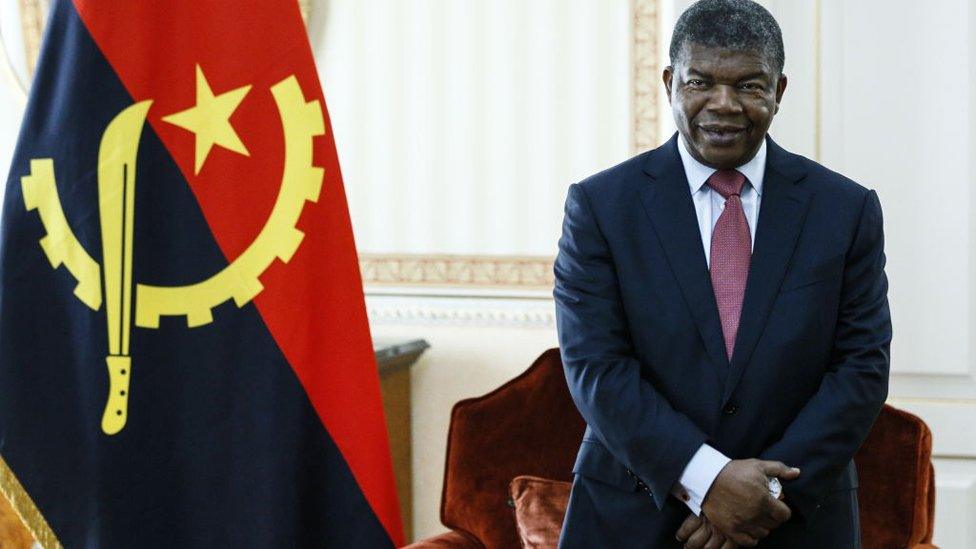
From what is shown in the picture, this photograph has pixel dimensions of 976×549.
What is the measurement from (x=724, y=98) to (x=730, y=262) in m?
0.21

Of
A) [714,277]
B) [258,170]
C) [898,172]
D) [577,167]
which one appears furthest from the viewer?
[577,167]

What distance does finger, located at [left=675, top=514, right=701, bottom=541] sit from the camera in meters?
1.35

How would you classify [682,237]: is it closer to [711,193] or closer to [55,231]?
[711,193]

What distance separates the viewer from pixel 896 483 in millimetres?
1943

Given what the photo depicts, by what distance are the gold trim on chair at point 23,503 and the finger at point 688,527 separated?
82 centimetres

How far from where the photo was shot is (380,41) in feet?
8.35

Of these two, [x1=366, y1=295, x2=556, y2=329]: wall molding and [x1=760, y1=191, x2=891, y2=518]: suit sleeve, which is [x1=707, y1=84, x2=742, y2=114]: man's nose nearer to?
[x1=760, y1=191, x2=891, y2=518]: suit sleeve

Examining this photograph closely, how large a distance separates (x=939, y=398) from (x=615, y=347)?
4.18 feet

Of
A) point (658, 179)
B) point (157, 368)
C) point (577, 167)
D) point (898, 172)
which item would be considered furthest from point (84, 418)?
point (898, 172)

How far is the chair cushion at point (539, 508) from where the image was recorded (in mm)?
1894

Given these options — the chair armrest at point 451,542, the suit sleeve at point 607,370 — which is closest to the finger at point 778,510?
the suit sleeve at point 607,370

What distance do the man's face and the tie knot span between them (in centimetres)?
4

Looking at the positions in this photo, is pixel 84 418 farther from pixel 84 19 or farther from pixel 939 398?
pixel 939 398

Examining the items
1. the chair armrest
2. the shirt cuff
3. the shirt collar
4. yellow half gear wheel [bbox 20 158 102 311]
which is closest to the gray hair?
the shirt collar
